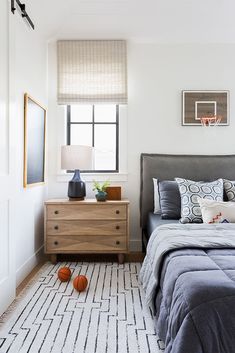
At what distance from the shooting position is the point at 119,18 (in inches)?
133

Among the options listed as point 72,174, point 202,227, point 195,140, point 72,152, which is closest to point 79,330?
point 202,227

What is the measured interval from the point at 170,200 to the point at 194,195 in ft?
0.90

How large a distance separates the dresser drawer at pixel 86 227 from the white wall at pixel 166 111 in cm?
52

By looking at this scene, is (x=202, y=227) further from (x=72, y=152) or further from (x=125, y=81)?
(x=125, y=81)

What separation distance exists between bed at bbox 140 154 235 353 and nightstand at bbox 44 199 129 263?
790mm

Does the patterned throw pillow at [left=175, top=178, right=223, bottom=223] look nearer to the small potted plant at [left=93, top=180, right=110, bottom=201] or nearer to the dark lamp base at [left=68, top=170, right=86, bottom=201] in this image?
the small potted plant at [left=93, top=180, right=110, bottom=201]

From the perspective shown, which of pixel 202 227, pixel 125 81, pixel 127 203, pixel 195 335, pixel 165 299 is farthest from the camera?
pixel 125 81

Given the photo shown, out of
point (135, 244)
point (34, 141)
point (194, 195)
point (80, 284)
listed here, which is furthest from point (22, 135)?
point (135, 244)

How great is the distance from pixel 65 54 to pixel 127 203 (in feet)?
6.55

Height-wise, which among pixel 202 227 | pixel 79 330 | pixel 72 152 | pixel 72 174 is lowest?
pixel 79 330

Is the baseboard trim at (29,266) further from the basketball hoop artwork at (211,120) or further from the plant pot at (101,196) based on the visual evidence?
the basketball hoop artwork at (211,120)

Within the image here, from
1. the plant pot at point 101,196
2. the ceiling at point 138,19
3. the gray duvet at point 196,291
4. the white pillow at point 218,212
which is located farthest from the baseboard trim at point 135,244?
the ceiling at point 138,19

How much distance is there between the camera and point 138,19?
134 inches

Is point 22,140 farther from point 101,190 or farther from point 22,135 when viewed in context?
point 101,190
